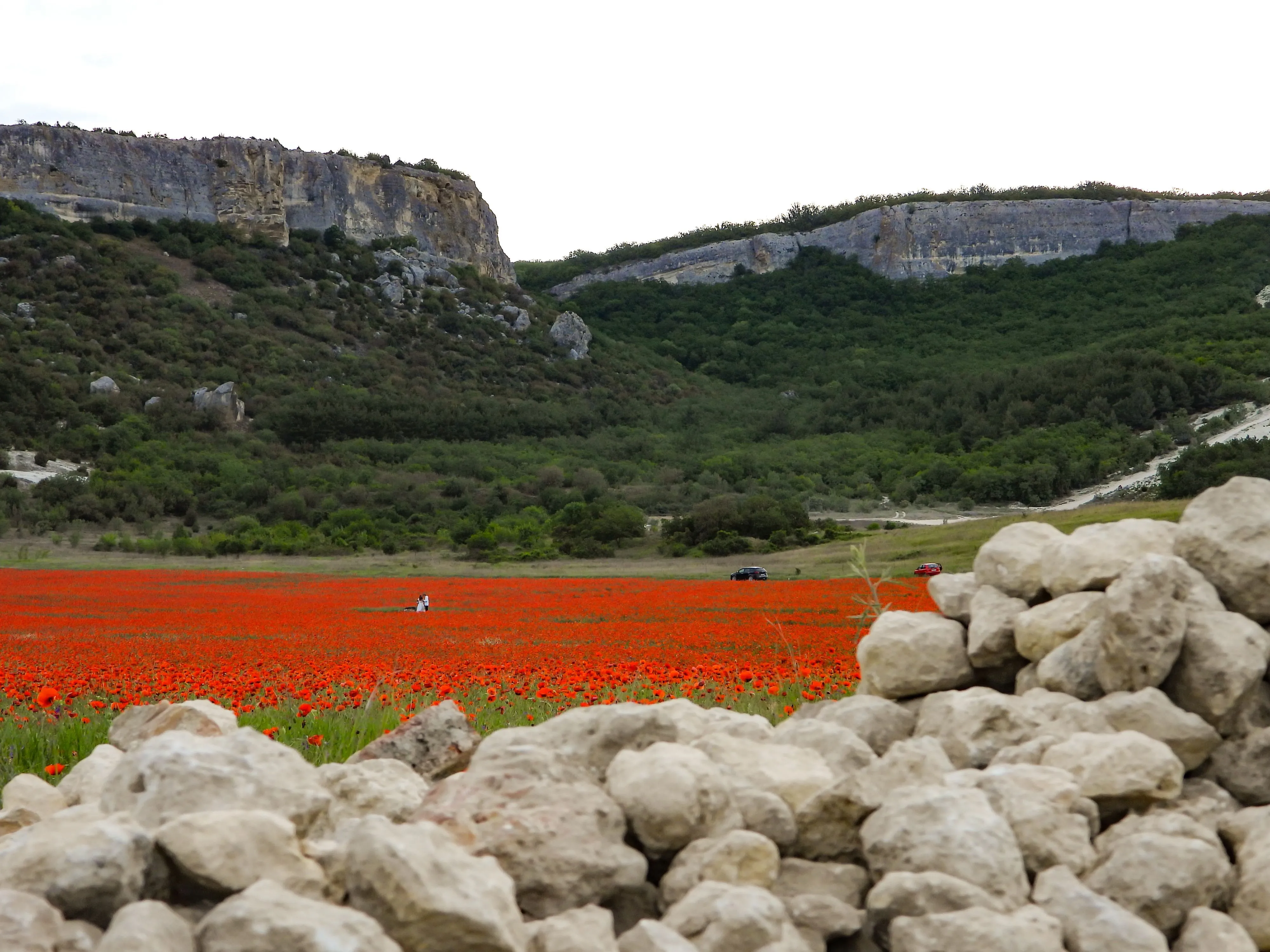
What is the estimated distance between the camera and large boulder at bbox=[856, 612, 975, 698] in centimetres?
612

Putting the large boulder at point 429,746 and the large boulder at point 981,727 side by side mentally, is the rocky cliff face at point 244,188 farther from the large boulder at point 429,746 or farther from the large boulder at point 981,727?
the large boulder at point 981,727

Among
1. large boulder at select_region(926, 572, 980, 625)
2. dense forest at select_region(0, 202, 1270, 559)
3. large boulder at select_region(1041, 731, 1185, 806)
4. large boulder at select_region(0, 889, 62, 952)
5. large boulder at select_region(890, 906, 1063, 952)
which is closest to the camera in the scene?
large boulder at select_region(0, 889, 62, 952)

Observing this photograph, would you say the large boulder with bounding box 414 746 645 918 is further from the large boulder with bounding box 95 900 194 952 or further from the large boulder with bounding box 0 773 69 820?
the large boulder with bounding box 0 773 69 820

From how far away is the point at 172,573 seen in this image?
3428 centimetres

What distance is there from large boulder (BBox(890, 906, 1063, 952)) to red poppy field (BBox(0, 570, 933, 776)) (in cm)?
412

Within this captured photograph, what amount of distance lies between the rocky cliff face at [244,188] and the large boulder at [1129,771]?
101 m

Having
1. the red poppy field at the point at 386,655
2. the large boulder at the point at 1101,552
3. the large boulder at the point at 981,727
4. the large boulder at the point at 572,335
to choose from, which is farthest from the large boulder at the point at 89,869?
the large boulder at the point at 572,335

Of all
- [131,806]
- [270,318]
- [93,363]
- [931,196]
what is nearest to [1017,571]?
[131,806]

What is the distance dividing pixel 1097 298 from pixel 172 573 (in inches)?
3897

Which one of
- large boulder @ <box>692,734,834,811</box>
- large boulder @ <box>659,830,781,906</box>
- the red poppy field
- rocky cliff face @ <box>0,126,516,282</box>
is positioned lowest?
the red poppy field

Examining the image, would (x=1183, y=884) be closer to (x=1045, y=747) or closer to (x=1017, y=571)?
(x=1045, y=747)

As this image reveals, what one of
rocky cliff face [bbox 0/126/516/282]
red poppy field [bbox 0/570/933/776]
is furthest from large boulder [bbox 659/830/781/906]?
rocky cliff face [bbox 0/126/516/282]

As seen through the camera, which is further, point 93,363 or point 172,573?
point 93,363

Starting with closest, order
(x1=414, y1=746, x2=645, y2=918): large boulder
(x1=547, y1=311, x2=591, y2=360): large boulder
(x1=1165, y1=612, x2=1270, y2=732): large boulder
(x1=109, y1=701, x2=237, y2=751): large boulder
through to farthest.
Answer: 1. (x1=414, y1=746, x2=645, y2=918): large boulder
2. (x1=1165, y1=612, x2=1270, y2=732): large boulder
3. (x1=109, y1=701, x2=237, y2=751): large boulder
4. (x1=547, y1=311, x2=591, y2=360): large boulder
